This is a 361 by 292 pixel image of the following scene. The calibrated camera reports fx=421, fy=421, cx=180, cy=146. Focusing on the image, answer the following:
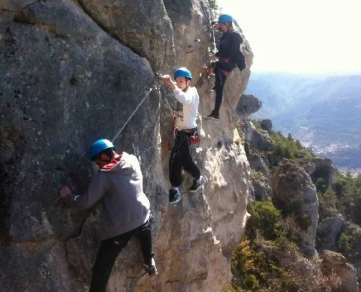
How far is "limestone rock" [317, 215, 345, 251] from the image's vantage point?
168ft

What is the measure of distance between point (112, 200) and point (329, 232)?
50.3 m

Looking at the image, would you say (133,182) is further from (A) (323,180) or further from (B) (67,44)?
(A) (323,180)

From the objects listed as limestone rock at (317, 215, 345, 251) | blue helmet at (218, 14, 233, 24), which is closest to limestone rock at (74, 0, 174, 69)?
blue helmet at (218, 14, 233, 24)

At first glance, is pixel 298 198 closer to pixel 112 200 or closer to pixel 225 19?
pixel 225 19

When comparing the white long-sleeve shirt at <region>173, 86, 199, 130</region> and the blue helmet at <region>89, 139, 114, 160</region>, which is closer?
the blue helmet at <region>89, 139, 114, 160</region>

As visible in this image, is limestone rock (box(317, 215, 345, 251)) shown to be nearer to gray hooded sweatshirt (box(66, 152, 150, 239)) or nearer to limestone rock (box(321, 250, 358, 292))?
limestone rock (box(321, 250, 358, 292))

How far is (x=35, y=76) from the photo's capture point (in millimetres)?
7082

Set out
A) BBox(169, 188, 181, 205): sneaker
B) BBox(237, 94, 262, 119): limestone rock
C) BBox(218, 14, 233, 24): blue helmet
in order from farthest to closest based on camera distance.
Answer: BBox(237, 94, 262, 119): limestone rock, BBox(218, 14, 233, 24): blue helmet, BBox(169, 188, 181, 205): sneaker

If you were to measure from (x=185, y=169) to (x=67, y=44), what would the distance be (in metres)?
4.39

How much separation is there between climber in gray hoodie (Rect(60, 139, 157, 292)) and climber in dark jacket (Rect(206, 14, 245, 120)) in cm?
680

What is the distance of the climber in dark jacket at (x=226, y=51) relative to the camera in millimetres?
12641

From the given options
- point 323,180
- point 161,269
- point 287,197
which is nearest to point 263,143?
point 323,180

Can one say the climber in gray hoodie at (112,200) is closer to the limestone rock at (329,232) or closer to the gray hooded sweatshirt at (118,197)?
the gray hooded sweatshirt at (118,197)

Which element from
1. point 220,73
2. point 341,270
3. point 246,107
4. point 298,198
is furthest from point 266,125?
point 220,73
